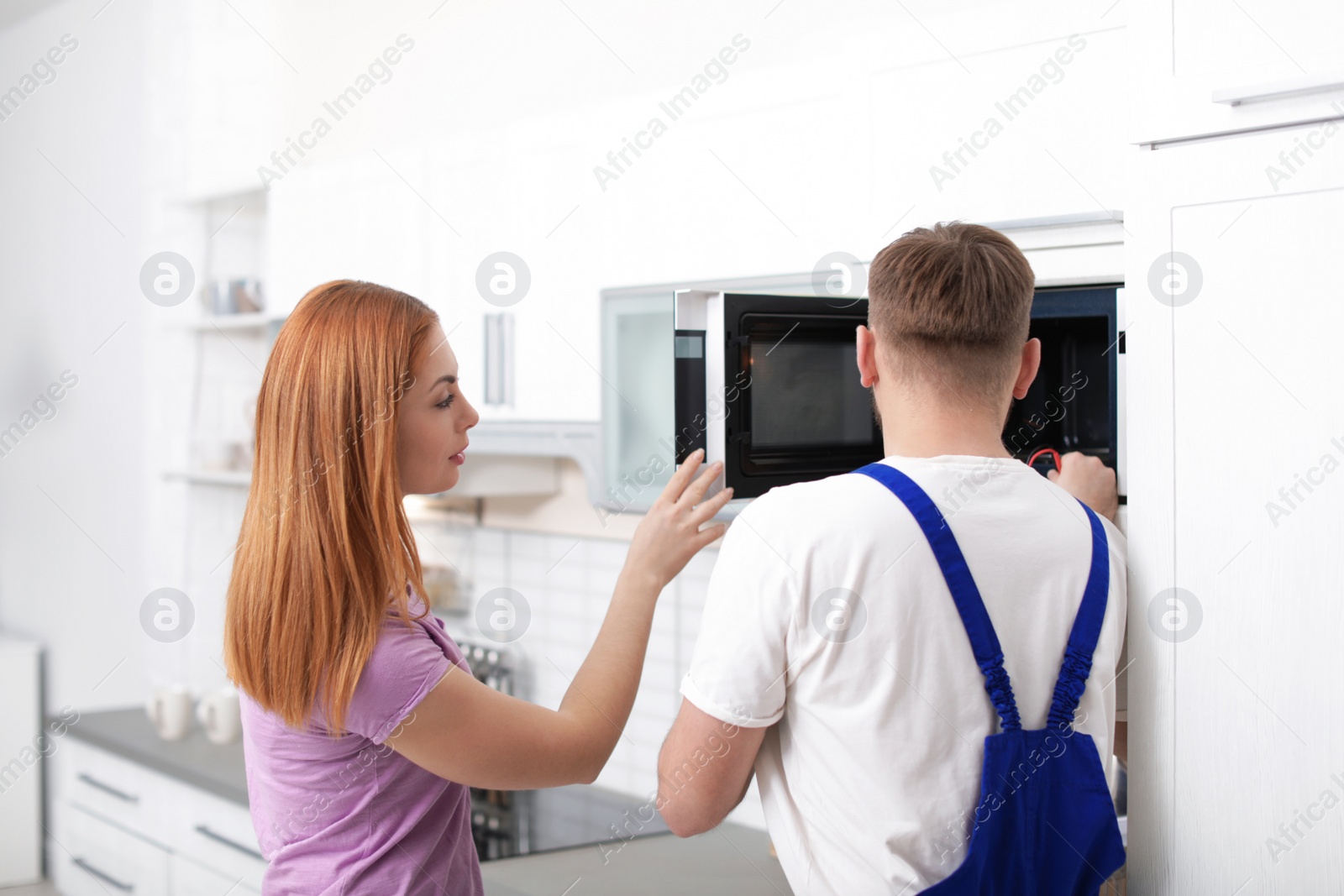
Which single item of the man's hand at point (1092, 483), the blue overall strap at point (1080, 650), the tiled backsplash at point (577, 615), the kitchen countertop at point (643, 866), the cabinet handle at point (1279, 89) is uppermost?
the cabinet handle at point (1279, 89)

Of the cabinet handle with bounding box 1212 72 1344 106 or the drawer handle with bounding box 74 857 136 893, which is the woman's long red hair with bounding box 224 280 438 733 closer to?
the cabinet handle with bounding box 1212 72 1344 106

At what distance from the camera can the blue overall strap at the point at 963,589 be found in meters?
0.87

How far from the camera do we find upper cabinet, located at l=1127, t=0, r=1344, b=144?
866 millimetres

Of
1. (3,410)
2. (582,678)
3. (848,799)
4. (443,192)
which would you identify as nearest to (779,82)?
(443,192)

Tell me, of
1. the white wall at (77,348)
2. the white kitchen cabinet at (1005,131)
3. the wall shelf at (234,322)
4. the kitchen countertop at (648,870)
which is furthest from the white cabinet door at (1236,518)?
the white wall at (77,348)

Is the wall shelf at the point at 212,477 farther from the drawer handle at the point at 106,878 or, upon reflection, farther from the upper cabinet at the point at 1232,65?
the upper cabinet at the point at 1232,65

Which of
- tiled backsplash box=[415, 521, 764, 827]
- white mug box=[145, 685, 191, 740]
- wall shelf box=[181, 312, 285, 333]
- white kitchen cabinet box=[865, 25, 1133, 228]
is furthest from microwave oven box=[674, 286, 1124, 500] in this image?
white mug box=[145, 685, 191, 740]

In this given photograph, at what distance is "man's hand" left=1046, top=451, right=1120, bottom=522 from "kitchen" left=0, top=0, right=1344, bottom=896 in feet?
0.29

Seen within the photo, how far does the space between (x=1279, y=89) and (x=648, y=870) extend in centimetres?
154

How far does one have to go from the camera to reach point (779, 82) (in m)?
1.74

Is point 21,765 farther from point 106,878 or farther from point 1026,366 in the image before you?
point 1026,366

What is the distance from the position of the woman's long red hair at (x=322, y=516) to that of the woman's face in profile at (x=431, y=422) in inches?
1.3

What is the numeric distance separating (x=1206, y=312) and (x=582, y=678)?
68 centimetres

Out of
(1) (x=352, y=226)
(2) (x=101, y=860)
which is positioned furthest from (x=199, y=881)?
(1) (x=352, y=226)
